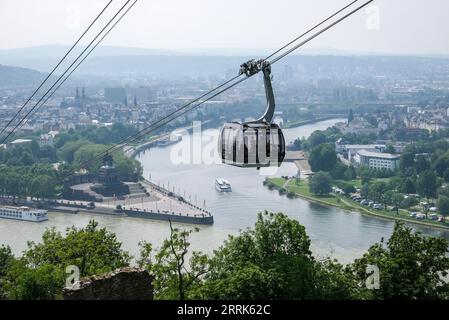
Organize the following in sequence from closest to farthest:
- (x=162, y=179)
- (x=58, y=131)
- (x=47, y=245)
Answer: (x=47, y=245) < (x=162, y=179) < (x=58, y=131)

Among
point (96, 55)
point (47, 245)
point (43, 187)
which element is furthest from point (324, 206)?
point (96, 55)

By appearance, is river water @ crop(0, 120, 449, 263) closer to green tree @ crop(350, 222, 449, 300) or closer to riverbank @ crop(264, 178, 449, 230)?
riverbank @ crop(264, 178, 449, 230)

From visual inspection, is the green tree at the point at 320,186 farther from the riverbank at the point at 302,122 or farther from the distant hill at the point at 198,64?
the distant hill at the point at 198,64

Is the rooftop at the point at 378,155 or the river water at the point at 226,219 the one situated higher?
the rooftop at the point at 378,155

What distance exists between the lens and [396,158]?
45.7 feet

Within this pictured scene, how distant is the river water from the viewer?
25.3ft

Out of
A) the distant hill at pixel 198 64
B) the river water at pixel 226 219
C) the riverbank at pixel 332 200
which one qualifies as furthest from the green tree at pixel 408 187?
the distant hill at pixel 198 64

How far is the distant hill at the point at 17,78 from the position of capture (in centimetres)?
3120

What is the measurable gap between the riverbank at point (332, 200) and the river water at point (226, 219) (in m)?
0.17

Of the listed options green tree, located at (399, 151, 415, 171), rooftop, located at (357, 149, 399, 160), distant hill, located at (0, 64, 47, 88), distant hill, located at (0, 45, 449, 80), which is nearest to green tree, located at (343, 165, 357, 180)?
green tree, located at (399, 151, 415, 171)

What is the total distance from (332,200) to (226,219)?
2.21m

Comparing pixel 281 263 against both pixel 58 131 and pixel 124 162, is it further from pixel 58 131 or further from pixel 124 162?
pixel 58 131

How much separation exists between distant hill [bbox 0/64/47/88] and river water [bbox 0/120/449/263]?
18.5 metres
